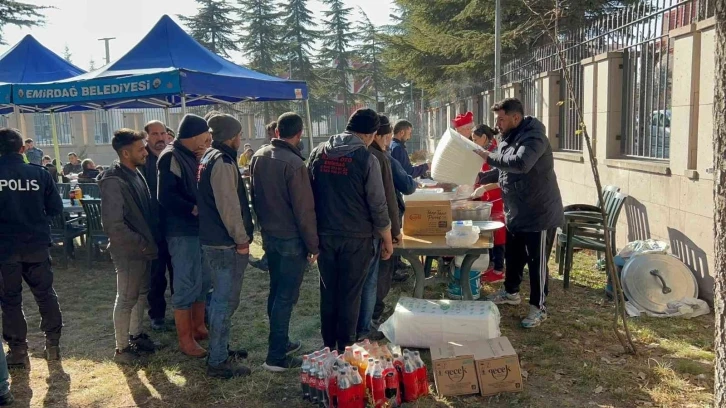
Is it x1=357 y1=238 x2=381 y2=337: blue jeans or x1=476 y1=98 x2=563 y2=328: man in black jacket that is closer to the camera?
x1=357 y1=238 x2=381 y2=337: blue jeans

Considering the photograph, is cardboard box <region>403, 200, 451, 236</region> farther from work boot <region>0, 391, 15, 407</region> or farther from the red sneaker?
work boot <region>0, 391, 15, 407</region>

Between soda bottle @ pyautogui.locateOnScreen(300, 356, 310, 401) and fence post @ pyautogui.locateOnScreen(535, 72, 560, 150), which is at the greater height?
fence post @ pyautogui.locateOnScreen(535, 72, 560, 150)

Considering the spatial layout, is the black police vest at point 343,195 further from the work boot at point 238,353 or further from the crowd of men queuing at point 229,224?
the work boot at point 238,353

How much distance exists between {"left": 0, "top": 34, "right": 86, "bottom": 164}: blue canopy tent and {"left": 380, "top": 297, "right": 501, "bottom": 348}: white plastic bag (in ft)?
28.0

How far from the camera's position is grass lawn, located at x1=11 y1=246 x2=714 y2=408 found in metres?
3.65

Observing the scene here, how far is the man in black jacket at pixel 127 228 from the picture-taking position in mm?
4125

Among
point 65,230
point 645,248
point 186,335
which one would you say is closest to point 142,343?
point 186,335

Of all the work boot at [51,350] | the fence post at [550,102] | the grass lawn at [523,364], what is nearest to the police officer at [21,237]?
the work boot at [51,350]

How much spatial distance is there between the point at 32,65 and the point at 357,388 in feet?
32.6

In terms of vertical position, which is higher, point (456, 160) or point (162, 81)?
point (162, 81)

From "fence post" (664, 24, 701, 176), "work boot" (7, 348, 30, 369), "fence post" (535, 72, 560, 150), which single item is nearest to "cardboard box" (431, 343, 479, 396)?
"work boot" (7, 348, 30, 369)

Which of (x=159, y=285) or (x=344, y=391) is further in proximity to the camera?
(x=159, y=285)

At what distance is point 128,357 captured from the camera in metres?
4.36

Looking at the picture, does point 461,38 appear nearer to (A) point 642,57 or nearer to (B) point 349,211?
(A) point 642,57
